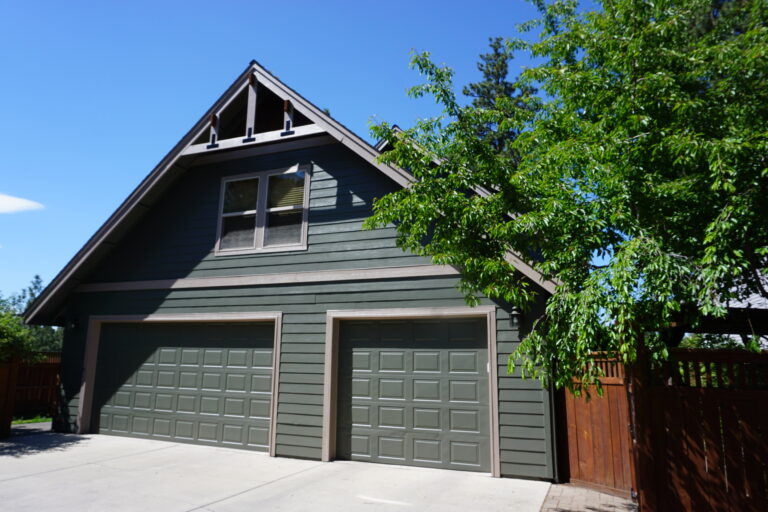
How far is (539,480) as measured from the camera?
6.93 m

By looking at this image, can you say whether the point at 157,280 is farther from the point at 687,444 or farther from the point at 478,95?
the point at 478,95

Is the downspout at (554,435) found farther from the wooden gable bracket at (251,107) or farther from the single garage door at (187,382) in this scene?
the wooden gable bracket at (251,107)

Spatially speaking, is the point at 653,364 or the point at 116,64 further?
the point at 116,64

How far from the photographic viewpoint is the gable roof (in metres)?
8.77

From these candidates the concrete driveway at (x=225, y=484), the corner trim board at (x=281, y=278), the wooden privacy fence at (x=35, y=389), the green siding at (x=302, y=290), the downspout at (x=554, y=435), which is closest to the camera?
the concrete driveway at (x=225, y=484)

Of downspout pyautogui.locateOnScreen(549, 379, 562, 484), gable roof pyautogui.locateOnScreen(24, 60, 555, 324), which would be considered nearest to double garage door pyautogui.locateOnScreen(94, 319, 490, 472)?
downspout pyautogui.locateOnScreen(549, 379, 562, 484)

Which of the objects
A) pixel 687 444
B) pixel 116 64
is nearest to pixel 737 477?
pixel 687 444

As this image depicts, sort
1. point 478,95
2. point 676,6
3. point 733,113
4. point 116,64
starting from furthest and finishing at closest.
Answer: point 478,95, point 116,64, point 676,6, point 733,113

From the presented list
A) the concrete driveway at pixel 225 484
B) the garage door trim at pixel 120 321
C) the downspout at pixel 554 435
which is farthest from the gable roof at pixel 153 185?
the downspout at pixel 554 435

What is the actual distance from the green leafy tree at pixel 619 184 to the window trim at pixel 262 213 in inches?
127

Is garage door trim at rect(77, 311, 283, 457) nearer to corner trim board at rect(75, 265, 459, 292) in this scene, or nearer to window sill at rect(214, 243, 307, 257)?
corner trim board at rect(75, 265, 459, 292)

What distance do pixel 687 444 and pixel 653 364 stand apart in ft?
2.58

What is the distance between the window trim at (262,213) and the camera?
923 centimetres

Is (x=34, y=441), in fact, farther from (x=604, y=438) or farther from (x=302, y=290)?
(x=604, y=438)
